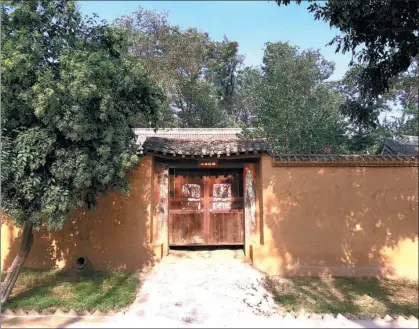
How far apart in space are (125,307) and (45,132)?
2755mm

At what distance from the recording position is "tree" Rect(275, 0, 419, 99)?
4609mm

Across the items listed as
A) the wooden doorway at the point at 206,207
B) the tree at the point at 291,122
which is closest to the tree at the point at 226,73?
the tree at the point at 291,122

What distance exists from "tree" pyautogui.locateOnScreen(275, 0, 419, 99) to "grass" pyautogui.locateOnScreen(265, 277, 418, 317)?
126 inches

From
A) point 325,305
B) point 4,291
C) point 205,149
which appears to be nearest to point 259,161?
point 205,149

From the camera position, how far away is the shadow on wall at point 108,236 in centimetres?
687

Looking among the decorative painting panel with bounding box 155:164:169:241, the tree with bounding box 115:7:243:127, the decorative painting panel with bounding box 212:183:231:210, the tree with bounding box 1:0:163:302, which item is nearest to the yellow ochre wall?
the decorative painting panel with bounding box 212:183:231:210

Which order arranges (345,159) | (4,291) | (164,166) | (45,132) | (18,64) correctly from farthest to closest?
1. (164,166)
2. (345,159)
3. (4,291)
4. (45,132)
5. (18,64)

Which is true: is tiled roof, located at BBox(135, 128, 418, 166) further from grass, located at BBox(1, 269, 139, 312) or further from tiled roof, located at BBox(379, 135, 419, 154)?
tiled roof, located at BBox(379, 135, 419, 154)

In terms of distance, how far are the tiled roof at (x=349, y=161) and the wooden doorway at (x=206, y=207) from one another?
3.88 ft

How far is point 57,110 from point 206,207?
3.89 metres

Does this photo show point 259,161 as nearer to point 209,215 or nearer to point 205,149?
point 205,149

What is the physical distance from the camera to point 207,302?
17.9 feet

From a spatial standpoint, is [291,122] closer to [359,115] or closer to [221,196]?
[221,196]

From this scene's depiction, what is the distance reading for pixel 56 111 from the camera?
461 cm
